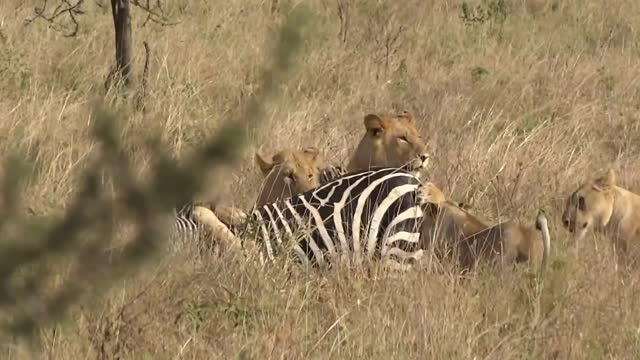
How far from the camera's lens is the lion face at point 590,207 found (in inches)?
256

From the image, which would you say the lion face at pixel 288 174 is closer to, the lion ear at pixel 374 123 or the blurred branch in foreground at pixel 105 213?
the lion ear at pixel 374 123

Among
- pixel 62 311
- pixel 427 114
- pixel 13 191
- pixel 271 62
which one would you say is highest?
pixel 271 62

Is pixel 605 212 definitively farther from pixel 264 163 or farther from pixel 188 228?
pixel 188 228

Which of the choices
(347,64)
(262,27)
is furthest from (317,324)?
(262,27)

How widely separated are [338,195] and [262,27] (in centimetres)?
537

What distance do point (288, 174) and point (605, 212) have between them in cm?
163

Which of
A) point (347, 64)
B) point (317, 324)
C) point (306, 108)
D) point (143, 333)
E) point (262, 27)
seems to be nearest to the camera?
point (143, 333)

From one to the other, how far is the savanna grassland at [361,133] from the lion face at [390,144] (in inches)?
12.5

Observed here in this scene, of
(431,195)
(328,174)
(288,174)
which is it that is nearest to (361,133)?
(328,174)

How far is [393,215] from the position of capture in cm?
615

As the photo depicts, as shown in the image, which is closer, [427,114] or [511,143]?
[511,143]

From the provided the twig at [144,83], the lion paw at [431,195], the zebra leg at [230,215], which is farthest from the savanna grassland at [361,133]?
the lion paw at [431,195]

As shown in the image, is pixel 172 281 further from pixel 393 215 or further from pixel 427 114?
pixel 427 114

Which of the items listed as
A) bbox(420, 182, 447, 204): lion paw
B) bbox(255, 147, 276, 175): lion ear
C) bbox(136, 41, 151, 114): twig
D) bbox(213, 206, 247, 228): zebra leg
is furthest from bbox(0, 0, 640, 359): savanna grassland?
bbox(420, 182, 447, 204): lion paw
